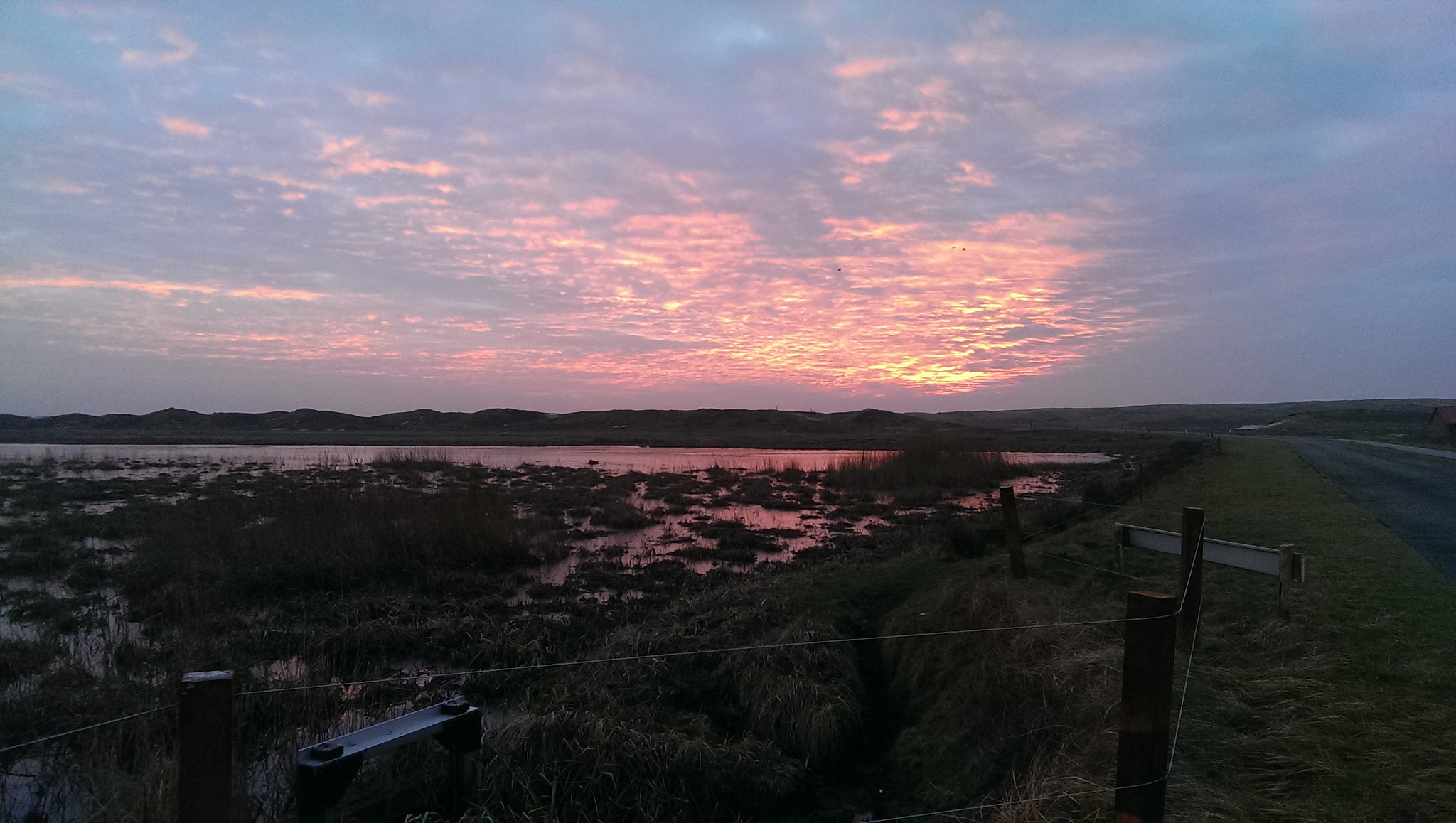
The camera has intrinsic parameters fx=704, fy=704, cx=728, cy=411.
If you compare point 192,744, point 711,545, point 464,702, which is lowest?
point 711,545

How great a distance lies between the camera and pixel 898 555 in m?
13.5

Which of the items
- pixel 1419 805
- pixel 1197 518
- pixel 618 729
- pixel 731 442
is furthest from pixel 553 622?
pixel 731 442

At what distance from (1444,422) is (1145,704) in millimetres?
80110

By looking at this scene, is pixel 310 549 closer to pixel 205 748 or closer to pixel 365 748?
pixel 365 748

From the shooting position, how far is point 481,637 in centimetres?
827

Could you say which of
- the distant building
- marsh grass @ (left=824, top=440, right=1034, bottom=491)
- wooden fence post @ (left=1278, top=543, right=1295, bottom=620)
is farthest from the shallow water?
the distant building

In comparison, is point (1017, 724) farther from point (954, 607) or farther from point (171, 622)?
point (171, 622)

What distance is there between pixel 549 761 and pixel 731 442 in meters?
79.6

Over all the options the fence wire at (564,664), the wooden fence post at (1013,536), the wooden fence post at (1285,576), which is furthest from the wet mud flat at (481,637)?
the wooden fence post at (1285,576)

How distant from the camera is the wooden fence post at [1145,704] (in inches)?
122

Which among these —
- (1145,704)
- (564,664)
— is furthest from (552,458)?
(1145,704)

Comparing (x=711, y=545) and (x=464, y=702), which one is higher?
(x=464, y=702)

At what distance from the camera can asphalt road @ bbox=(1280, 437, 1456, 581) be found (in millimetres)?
10711

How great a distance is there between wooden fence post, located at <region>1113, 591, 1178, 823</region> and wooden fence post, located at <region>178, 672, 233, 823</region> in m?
3.64
